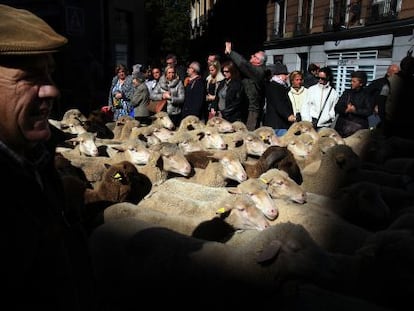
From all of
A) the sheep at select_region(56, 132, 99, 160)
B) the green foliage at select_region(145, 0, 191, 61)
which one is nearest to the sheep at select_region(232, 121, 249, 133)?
the sheep at select_region(56, 132, 99, 160)

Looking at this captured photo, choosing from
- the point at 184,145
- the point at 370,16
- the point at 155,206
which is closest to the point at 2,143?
the point at 155,206

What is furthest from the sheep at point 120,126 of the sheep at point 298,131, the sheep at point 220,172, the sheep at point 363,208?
the sheep at point 363,208

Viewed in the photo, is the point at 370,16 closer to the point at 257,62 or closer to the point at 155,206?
the point at 257,62

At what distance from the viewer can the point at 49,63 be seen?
1.13m

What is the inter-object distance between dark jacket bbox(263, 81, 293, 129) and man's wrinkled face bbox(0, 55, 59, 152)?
500 cm

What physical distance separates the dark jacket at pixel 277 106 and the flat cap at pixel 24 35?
16.4ft

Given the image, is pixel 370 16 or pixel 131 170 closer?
pixel 131 170

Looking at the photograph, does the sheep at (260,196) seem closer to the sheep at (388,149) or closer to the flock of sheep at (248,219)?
the flock of sheep at (248,219)

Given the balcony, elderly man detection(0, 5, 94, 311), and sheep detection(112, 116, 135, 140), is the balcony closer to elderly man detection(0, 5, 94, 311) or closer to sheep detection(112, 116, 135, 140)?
sheep detection(112, 116, 135, 140)

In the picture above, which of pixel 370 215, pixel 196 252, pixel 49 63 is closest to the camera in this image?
pixel 49 63

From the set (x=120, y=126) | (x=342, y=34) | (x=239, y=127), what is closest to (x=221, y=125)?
(x=239, y=127)

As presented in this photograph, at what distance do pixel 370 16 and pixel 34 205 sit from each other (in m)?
13.1

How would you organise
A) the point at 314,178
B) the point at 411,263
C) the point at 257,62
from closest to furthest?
1. the point at 411,263
2. the point at 314,178
3. the point at 257,62

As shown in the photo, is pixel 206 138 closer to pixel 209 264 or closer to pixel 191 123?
pixel 191 123
